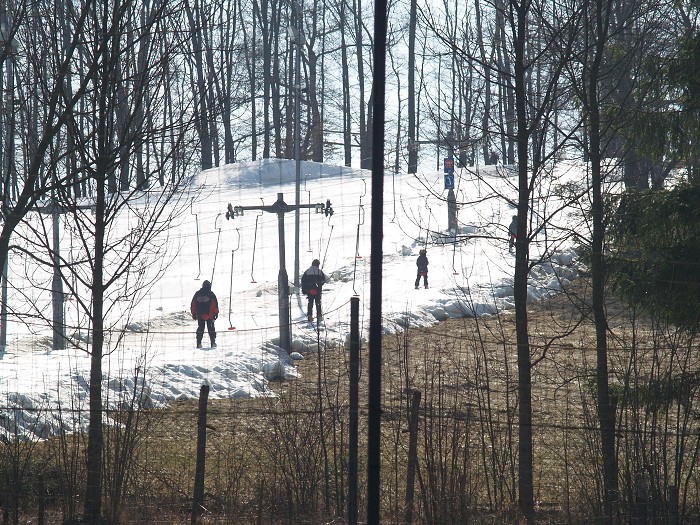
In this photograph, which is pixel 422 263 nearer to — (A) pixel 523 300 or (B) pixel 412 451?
(A) pixel 523 300

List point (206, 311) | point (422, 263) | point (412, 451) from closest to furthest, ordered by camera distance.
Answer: point (412, 451) → point (206, 311) → point (422, 263)

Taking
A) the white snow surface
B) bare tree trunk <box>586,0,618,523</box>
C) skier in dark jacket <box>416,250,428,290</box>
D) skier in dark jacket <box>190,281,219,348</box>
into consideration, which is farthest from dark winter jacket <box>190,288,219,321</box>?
bare tree trunk <box>586,0,618,523</box>

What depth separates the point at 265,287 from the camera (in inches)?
1073

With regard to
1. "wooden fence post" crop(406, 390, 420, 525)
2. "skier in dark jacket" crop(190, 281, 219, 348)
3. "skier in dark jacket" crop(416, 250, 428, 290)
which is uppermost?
"skier in dark jacket" crop(416, 250, 428, 290)

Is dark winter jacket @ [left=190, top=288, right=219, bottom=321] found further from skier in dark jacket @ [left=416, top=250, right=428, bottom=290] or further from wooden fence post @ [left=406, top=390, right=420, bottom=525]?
wooden fence post @ [left=406, top=390, right=420, bottom=525]

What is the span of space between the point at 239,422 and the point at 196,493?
11.0ft

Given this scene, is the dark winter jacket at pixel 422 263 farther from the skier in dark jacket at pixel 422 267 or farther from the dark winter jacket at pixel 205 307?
the dark winter jacket at pixel 205 307

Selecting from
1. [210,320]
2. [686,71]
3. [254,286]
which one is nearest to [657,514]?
[686,71]

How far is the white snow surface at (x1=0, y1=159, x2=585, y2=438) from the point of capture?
8.64m

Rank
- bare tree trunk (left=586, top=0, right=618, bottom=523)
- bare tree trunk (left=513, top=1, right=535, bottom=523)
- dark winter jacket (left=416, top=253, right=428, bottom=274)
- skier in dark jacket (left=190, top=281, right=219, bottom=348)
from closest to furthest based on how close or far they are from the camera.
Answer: bare tree trunk (left=586, top=0, right=618, bottom=523), bare tree trunk (left=513, top=1, right=535, bottom=523), skier in dark jacket (left=190, top=281, right=219, bottom=348), dark winter jacket (left=416, top=253, right=428, bottom=274)

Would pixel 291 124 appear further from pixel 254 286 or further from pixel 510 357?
pixel 510 357

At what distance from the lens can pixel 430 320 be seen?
2102 centimetres

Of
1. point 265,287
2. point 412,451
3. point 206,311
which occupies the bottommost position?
point 412,451

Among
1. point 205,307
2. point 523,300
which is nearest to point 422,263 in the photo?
point 205,307
